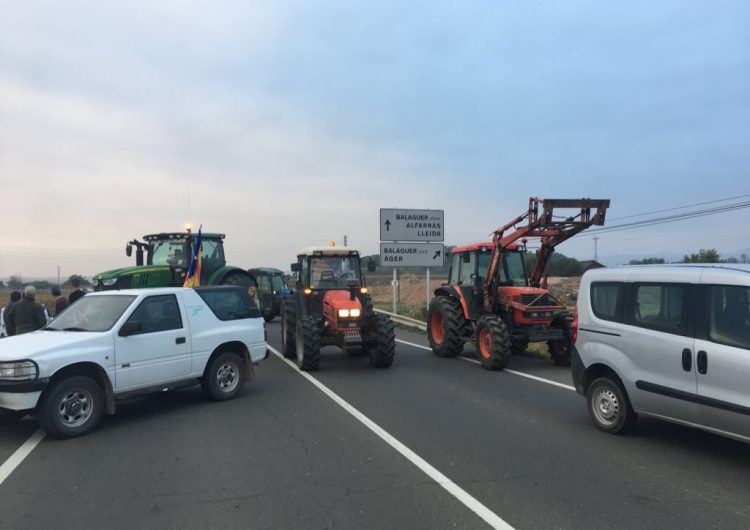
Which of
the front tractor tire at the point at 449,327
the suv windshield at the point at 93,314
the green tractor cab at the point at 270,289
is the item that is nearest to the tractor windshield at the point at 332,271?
the front tractor tire at the point at 449,327

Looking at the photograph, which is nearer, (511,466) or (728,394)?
(728,394)

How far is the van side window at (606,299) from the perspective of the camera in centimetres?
673

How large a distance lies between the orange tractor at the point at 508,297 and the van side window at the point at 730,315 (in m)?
5.10

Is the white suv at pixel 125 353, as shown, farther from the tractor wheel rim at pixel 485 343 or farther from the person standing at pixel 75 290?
the tractor wheel rim at pixel 485 343

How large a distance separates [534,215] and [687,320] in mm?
6628

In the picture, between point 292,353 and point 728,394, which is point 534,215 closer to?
point 292,353

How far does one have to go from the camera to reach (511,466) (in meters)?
5.60

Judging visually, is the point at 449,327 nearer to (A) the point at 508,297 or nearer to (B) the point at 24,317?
(A) the point at 508,297

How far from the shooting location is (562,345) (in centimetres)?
1189

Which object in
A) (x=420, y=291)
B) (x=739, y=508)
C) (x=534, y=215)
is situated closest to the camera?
(x=739, y=508)

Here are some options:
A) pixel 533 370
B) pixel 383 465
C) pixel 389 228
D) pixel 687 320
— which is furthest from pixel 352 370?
pixel 389 228

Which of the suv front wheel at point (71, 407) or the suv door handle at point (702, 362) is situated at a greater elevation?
the suv door handle at point (702, 362)

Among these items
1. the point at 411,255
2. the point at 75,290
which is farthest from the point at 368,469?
the point at 411,255

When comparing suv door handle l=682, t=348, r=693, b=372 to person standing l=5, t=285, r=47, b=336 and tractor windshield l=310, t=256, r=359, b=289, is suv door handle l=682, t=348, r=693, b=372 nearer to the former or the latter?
tractor windshield l=310, t=256, r=359, b=289
